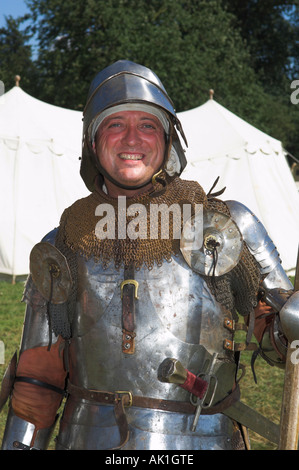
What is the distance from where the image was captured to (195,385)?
7.66 ft

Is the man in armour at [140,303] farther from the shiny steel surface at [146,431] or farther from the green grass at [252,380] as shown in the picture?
the green grass at [252,380]

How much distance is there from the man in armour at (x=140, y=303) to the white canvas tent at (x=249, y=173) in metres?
8.02

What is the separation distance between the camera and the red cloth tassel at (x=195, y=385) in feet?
7.61

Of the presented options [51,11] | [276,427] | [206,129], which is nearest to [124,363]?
[276,427]

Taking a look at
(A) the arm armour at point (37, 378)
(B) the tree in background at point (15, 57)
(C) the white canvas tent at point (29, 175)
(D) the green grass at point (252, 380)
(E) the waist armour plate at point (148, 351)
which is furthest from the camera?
(B) the tree in background at point (15, 57)

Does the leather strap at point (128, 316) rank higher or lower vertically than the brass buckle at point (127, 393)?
higher

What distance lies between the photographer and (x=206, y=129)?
11.3m

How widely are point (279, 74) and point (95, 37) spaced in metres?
15.4

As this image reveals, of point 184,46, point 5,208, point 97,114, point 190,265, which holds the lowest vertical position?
point 190,265

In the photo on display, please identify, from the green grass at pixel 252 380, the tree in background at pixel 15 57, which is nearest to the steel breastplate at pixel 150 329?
the green grass at pixel 252 380

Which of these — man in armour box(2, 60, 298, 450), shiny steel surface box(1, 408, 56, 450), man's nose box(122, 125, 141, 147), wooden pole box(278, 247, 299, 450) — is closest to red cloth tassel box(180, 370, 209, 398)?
man in armour box(2, 60, 298, 450)

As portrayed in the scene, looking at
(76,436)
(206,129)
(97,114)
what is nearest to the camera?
(76,436)

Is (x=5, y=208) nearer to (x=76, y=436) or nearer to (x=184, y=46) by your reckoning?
(x=76, y=436)

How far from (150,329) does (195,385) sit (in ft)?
0.90
